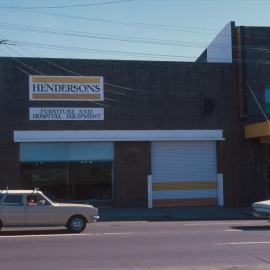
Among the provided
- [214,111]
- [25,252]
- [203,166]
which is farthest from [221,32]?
[25,252]

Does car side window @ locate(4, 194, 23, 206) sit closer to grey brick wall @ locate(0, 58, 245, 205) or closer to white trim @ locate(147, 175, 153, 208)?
grey brick wall @ locate(0, 58, 245, 205)

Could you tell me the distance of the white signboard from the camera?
1148 inches

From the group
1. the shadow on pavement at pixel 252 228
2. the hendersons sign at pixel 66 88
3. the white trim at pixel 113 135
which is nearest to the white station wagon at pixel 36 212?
the shadow on pavement at pixel 252 228

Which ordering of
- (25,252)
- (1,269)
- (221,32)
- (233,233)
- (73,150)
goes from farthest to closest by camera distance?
(221,32) → (73,150) → (233,233) → (25,252) → (1,269)

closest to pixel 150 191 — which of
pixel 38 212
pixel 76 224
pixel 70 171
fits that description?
pixel 70 171

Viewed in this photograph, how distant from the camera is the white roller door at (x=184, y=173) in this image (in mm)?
30594

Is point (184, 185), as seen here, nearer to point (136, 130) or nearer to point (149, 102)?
point (136, 130)

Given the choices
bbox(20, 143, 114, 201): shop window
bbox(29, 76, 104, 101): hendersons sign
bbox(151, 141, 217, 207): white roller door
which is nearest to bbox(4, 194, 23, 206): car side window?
bbox(20, 143, 114, 201): shop window

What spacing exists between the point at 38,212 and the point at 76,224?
4.20 ft

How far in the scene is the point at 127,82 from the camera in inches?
1192

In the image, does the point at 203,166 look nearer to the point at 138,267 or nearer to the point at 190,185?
the point at 190,185

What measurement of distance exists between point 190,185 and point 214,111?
163 inches

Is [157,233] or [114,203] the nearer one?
[157,233]

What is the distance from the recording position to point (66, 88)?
97.0 feet
